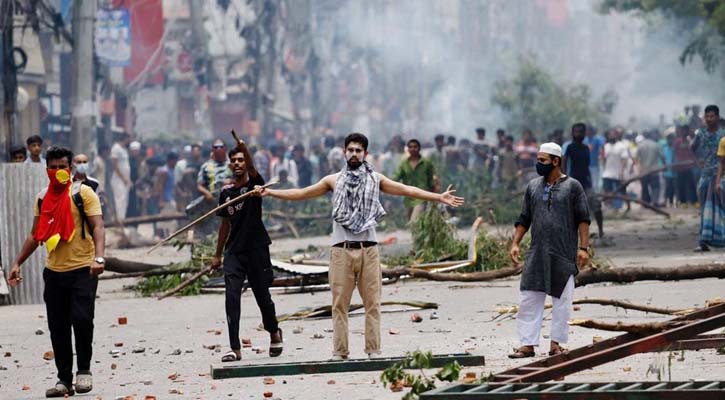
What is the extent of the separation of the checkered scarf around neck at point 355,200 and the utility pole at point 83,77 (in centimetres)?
1540

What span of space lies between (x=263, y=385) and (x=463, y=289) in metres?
6.46

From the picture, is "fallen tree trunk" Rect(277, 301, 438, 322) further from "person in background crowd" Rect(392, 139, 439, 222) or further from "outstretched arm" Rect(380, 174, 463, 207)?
"person in background crowd" Rect(392, 139, 439, 222)

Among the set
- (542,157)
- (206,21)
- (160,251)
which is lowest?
(160,251)

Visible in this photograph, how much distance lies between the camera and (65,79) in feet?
126

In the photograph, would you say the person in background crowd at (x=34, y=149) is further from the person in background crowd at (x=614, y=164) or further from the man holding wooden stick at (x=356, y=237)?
the person in background crowd at (x=614, y=164)

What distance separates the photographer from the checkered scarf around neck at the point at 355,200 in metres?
10.1

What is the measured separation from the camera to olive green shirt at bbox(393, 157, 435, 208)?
61.6 ft

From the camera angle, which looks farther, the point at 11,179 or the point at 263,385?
the point at 11,179

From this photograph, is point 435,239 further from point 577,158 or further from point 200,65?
point 200,65

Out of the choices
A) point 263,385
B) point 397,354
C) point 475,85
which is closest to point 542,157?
point 397,354

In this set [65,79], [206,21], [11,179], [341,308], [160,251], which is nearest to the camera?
[341,308]

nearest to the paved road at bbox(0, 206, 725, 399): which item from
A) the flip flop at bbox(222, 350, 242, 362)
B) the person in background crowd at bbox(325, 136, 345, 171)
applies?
the flip flop at bbox(222, 350, 242, 362)

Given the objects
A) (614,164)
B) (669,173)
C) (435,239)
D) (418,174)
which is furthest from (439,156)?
(435,239)

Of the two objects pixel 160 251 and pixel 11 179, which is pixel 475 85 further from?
pixel 11 179
